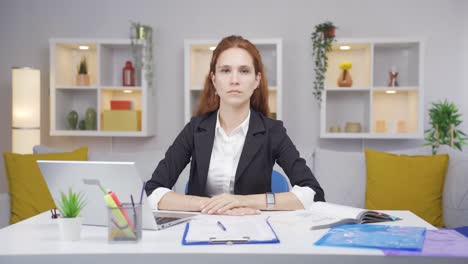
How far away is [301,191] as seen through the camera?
1992 millimetres

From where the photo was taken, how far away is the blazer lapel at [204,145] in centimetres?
229

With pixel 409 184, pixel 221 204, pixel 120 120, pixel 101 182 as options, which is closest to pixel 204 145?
pixel 221 204

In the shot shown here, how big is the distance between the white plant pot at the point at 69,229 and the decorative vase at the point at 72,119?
12.0 feet

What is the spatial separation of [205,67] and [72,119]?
50.2 inches

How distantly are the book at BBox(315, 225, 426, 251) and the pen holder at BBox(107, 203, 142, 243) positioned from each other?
434 mm

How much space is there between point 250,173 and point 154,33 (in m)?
3.08

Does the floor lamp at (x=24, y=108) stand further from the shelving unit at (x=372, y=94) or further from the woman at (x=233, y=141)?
the woman at (x=233, y=141)

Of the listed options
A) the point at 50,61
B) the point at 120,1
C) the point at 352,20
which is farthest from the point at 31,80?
the point at 352,20

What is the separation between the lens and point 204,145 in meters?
2.32

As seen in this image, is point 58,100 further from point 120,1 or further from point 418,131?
point 418,131

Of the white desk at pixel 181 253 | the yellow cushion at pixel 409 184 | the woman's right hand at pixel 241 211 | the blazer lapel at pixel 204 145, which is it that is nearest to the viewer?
the white desk at pixel 181 253

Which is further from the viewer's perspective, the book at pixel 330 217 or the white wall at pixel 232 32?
the white wall at pixel 232 32

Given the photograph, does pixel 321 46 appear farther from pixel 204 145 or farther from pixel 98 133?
pixel 204 145

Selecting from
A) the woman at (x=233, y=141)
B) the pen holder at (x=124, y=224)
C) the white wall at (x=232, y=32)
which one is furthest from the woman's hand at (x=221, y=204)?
the white wall at (x=232, y=32)
